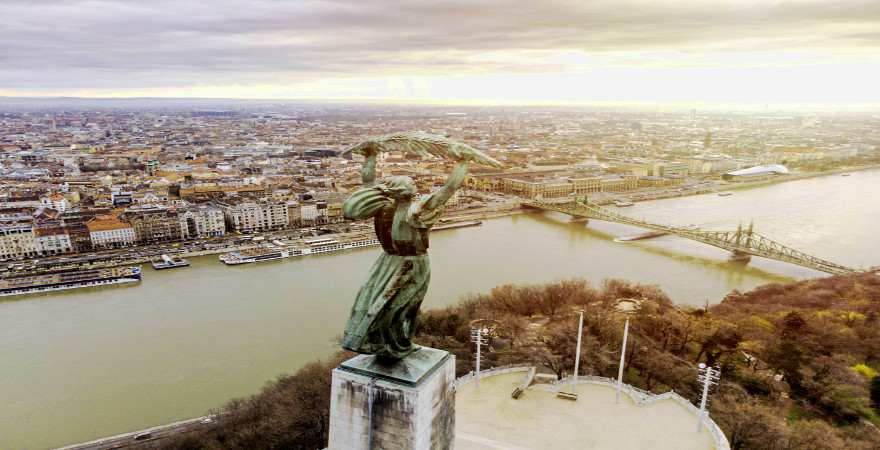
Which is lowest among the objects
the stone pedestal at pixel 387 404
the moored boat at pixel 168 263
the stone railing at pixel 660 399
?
the moored boat at pixel 168 263

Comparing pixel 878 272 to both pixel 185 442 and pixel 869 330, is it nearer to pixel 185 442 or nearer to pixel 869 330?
pixel 869 330

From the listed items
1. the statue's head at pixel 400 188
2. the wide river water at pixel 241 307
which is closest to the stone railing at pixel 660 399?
the statue's head at pixel 400 188

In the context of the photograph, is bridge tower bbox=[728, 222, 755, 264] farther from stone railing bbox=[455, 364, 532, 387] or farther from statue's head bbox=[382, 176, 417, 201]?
statue's head bbox=[382, 176, 417, 201]

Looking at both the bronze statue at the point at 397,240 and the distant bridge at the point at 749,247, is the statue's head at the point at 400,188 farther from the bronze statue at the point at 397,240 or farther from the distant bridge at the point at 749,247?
the distant bridge at the point at 749,247

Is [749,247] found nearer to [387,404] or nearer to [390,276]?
[390,276]

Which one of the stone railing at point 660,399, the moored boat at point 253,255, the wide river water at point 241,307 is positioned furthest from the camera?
the moored boat at point 253,255

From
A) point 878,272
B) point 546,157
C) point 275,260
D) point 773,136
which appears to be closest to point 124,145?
point 546,157
